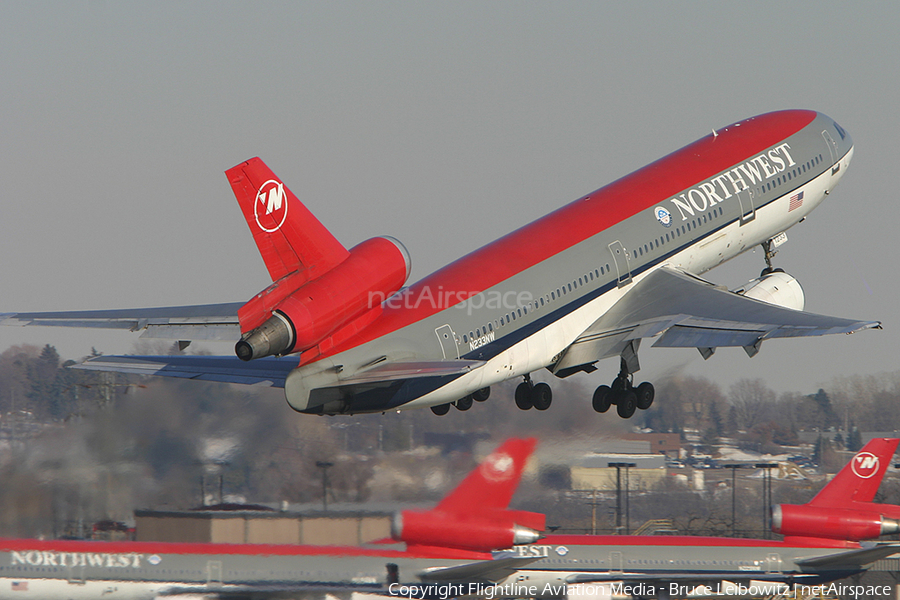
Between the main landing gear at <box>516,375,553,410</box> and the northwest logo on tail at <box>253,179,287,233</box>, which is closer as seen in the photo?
the northwest logo on tail at <box>253,179,287,233</box>

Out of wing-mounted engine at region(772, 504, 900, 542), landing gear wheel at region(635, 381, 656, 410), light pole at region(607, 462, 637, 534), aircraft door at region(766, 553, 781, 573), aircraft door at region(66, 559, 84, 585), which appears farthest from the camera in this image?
light pole at region(607, 462, 637, 534)

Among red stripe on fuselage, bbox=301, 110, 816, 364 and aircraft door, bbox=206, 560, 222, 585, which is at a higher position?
red stripe on fuselage, bbox=301, 110, 816, 364

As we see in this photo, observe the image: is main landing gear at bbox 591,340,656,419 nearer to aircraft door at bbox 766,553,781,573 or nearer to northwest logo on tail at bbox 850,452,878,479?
aircraft door at bbox 766,553,781,573

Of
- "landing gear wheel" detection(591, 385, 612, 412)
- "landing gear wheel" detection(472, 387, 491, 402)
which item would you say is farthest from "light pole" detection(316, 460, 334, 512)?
"landing gear wheel" detection(591, 385, 612, 412)

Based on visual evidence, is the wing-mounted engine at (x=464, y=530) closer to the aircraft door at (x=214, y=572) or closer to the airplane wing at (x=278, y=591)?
the airplane wing at (x=278, y=591)

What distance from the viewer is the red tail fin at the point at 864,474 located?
108 feet

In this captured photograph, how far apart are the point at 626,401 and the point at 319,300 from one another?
10500 millimetres

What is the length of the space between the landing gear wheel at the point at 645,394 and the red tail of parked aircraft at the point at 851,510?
18.1 ft

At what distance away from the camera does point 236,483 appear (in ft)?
95.8

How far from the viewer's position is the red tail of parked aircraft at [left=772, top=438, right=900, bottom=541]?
31656mm

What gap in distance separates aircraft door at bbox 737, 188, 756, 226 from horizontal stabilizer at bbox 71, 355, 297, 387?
13131mm

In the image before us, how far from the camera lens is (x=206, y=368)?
1019 inches

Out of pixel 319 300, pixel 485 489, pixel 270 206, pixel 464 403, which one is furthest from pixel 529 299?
pixel 270 206

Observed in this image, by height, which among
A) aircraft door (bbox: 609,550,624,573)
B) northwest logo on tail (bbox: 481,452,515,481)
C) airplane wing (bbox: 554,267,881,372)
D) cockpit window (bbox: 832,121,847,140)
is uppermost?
cockpit window (bbox: 832,121,847,140)
